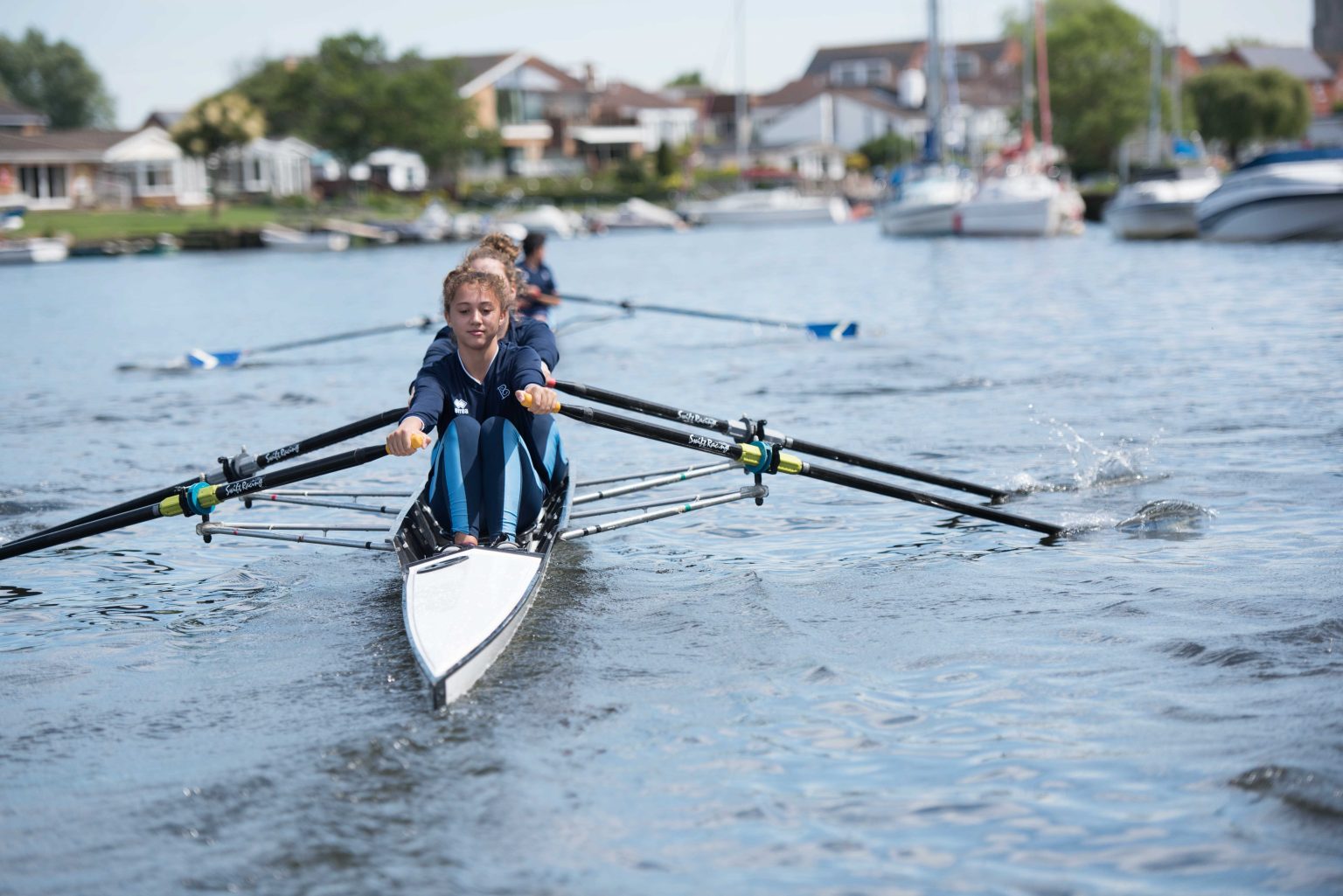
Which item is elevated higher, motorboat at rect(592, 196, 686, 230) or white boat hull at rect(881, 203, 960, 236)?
motorboat at rect(592, 196, 686, 230)

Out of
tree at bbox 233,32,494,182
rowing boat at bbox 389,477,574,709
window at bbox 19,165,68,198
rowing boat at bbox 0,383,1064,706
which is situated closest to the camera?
rowing boat at bbox 389,477,574,709

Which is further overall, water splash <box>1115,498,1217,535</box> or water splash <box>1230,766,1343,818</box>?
water splash <box>1115,498,1217,535</box>

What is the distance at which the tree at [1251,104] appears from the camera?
77000 mm

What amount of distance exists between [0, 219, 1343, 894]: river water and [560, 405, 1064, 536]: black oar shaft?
10.0 inches

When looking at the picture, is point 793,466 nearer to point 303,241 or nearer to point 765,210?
point 303,241

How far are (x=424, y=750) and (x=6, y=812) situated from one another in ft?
4.68

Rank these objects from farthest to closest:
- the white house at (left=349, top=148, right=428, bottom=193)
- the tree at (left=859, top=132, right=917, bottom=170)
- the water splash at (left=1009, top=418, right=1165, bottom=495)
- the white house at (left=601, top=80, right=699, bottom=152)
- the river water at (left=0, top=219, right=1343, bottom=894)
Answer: the white house at (left=601, top=80, right=699, bottom=152) < the tree at (left=859, top=132, right=917, bottom=170) < the white house at (left=349, top=148, right=428, bottom=193) < the water splash at (left=1009, top=418, right=1165, bottom=495) < the river water at (left=0, top=219, right=1343, bottom=894)

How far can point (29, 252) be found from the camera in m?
49.5

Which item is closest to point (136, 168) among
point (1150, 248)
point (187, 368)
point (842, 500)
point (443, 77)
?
point (443, 77)

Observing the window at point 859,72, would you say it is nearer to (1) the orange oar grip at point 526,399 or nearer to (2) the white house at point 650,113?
(2) the white house at point 650,113

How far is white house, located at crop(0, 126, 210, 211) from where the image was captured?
6688cm

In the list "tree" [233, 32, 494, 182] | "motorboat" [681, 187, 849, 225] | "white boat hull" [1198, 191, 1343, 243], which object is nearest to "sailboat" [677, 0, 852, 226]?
"motorboat" [681, 187, 849, 225]

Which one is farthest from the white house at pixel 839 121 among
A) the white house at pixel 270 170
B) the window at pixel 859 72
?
the white house at pixel 270 170

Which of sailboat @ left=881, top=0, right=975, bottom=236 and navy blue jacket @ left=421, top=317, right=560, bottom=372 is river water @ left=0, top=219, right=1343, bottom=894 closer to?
navy blue jacket @ left=421, top=317, right=560, bottom=372
